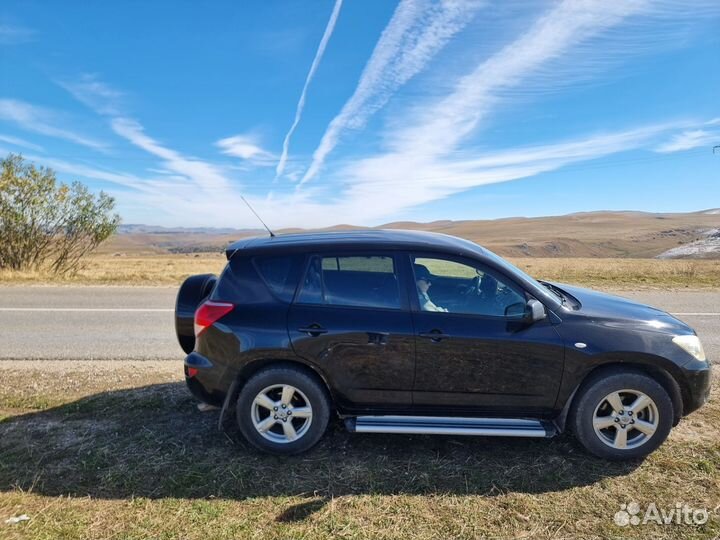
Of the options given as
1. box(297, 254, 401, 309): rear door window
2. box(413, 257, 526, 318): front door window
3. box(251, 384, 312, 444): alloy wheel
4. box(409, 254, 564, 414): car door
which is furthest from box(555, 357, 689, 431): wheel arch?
box(251, 384, 312, 444): alloy wheel

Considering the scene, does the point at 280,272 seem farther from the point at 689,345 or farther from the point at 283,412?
the point at 689,345

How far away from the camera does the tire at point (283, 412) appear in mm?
3354

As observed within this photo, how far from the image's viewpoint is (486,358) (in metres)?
3.33

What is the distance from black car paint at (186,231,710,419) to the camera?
3.29 meters

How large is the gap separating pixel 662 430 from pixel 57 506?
417 cm

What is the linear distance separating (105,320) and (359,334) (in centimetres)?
678

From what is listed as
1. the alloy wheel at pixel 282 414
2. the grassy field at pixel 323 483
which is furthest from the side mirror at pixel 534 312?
the alloy wheel at pixel 282 414

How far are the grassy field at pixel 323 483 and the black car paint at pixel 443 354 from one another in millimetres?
367

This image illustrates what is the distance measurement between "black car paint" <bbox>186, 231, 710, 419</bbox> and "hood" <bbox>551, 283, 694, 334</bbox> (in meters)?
0.02

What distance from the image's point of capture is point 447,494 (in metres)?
2.90

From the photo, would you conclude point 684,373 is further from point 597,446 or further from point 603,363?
point 597,446

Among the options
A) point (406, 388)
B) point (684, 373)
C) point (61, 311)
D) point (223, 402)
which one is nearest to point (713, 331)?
point (684, 373)

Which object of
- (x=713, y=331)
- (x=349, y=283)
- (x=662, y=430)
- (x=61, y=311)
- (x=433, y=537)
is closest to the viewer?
(x=433, y=537)

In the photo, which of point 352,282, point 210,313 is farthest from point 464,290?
point 210,313
